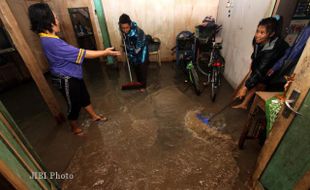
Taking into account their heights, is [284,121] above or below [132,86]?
above

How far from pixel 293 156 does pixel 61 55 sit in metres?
2.26

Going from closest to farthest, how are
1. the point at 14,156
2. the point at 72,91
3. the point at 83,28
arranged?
the point at 14,156
the point at 72,91
the point at 83,28

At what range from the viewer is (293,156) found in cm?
105

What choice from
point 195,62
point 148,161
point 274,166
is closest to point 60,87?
point 148,161

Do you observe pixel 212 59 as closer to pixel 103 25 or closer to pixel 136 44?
pixel 136 44

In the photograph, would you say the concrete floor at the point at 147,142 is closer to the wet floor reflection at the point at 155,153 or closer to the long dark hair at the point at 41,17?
the wet floor reflection at the point at 155,153

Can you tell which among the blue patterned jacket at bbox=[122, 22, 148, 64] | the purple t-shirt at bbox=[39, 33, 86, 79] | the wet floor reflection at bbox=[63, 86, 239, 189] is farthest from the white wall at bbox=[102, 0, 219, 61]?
the purple t-shirt at bbox=[39, 33, 86, 79]

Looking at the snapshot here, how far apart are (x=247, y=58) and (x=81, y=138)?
3.03 m

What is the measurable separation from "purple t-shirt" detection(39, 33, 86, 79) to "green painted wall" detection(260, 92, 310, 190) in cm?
203

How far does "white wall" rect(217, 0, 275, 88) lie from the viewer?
239cm

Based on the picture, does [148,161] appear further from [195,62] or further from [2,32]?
[2,32]

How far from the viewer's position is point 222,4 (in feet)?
12.6

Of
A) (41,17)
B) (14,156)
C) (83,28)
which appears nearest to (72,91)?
(41,17)

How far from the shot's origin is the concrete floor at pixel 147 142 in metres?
1.72
